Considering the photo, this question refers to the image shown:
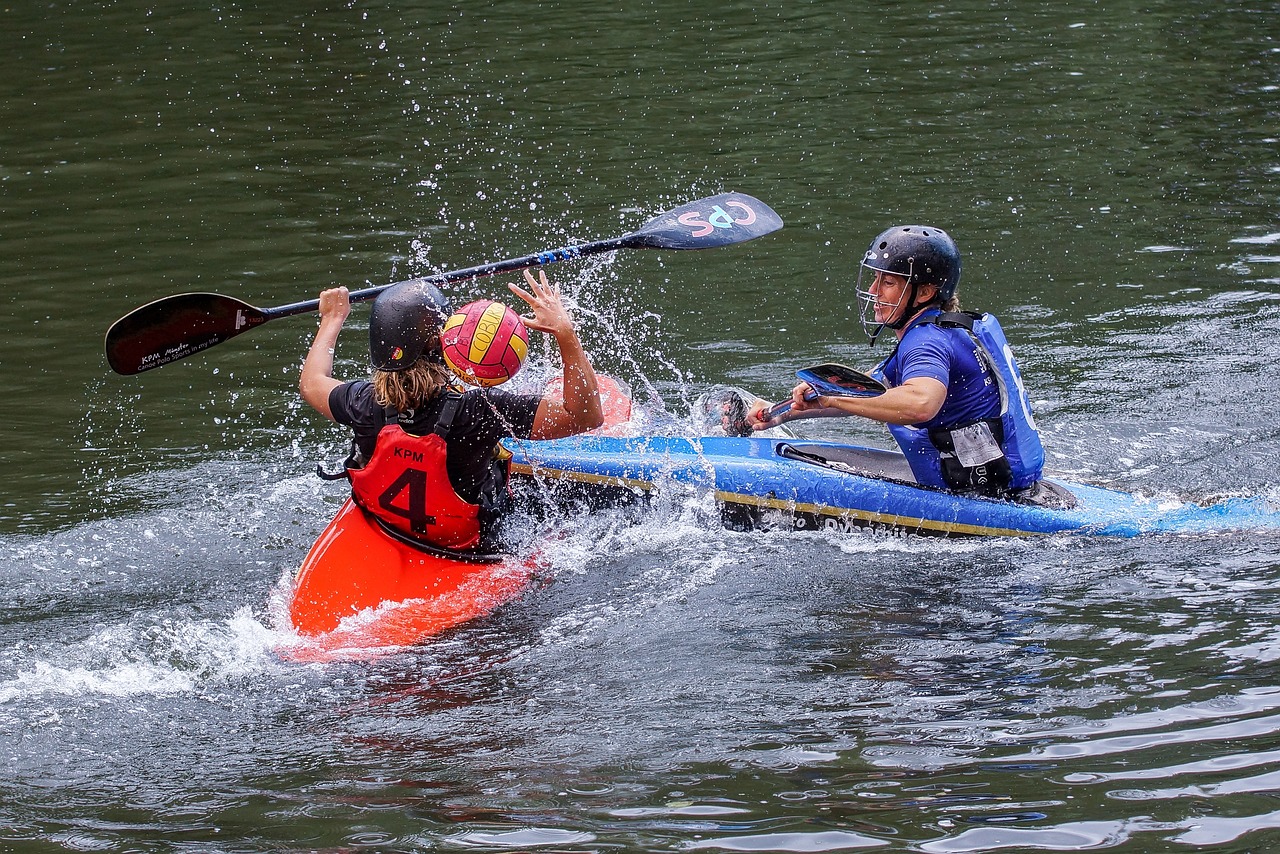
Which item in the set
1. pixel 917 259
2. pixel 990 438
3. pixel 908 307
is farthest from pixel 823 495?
pixel 917 259

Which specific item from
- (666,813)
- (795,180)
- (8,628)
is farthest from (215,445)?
(795,180)

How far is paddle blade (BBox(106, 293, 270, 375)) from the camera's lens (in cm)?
643

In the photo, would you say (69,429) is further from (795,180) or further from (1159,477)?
(795,180)

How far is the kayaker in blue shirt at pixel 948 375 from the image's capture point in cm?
609

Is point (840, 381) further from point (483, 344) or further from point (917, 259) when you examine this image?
point (483, 344)

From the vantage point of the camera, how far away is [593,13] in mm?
20875

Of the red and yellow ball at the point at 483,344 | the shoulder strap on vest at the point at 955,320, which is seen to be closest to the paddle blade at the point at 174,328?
the red and yellow ball at the point at 483,344

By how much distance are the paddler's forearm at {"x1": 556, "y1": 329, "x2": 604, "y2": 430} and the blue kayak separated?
1.04 m

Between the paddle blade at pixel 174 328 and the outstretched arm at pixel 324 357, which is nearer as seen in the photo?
the outstretched arm at pixel 324 357

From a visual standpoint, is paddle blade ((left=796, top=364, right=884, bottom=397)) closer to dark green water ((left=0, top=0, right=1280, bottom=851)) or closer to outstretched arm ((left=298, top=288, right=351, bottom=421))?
dark green water ((left=0, top=0, right=1280, bottom=851))

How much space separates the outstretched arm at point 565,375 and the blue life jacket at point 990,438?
5.41ft

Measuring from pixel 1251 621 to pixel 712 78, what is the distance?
13.2 metres

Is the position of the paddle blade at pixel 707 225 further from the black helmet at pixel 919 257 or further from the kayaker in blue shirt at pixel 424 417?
the kayaker in blue shirt at pixel 424 417

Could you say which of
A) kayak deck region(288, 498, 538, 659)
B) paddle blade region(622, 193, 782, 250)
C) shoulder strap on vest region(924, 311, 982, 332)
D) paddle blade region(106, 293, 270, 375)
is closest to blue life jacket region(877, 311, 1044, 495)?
shoulder strap on vest region(924, 311, 982, 332)
